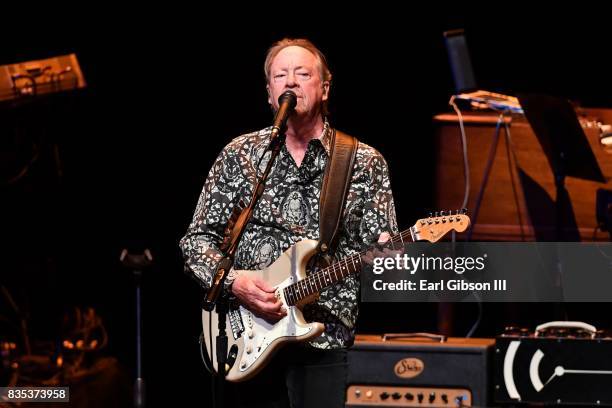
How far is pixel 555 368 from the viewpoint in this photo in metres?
3.92

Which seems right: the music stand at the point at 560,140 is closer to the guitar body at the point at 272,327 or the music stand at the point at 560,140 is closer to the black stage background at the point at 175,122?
the black stage background at the point at 175,122

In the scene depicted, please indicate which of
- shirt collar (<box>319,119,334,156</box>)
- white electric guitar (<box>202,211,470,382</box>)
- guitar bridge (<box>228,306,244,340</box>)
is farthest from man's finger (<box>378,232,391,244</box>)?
guitar bridge (<box>228,306,244,340</box>)

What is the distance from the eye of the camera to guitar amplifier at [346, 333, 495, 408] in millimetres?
4035

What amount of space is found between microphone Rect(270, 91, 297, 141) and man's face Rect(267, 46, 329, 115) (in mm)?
80

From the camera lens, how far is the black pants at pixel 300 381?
356cm

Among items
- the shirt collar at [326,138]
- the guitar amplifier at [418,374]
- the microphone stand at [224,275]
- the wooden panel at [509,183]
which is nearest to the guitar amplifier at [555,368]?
the guitar amplifier at [418,374]

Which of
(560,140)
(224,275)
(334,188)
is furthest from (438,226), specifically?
(560,140)

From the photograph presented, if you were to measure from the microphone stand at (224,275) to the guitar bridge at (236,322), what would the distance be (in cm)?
20

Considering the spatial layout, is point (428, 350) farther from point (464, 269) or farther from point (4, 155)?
point (4, 155)

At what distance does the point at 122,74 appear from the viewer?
6.32 m

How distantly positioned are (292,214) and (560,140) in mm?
1928

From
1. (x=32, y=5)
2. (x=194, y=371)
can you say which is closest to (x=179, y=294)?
(x=194, y=371)

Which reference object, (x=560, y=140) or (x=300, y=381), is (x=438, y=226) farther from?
(x=560, y=140)

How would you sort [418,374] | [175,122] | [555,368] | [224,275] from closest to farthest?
1. [224,275]
2. [555,368]
3. [418,374]
4. [175,122]
